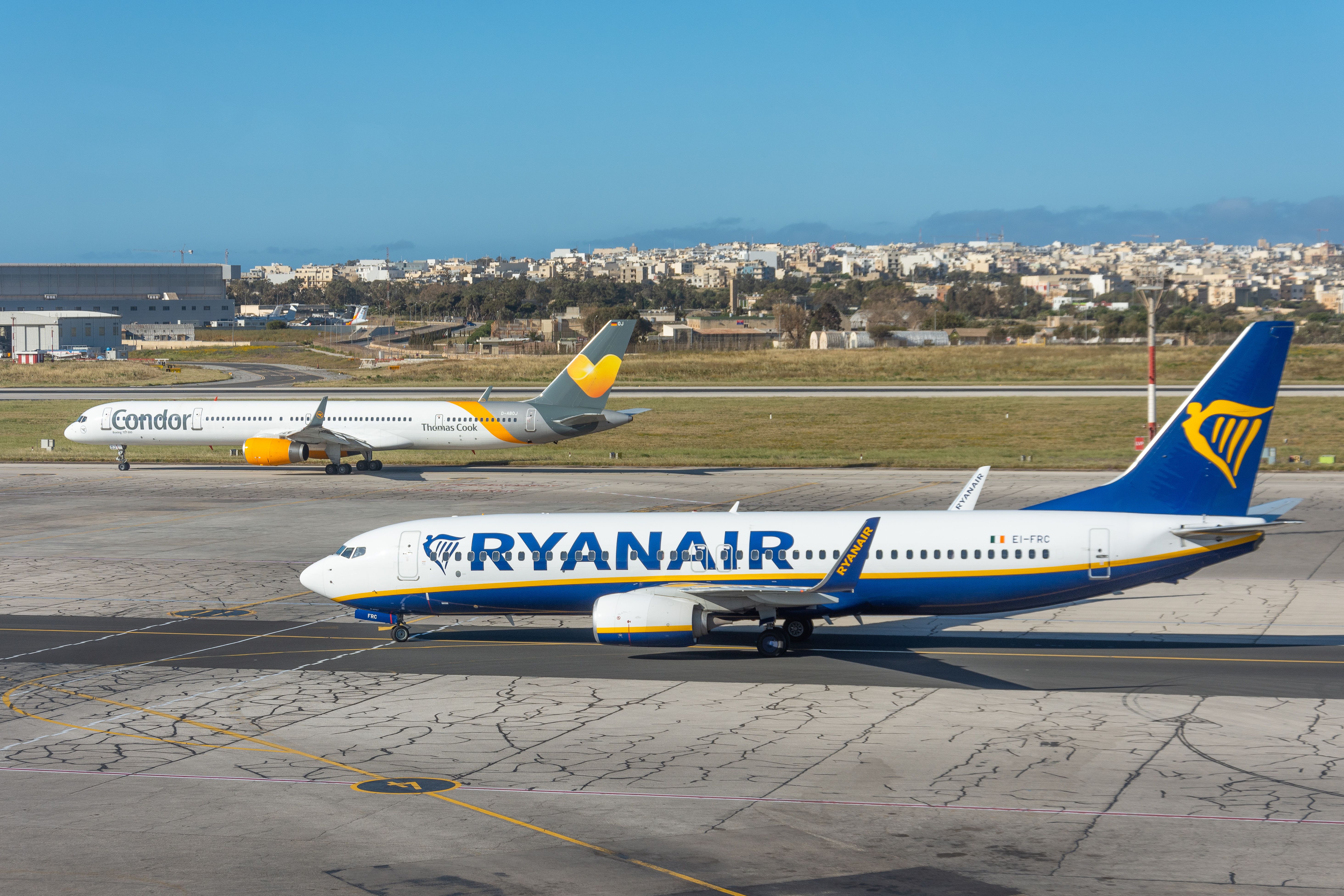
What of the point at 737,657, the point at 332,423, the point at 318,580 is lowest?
the point at 737,657

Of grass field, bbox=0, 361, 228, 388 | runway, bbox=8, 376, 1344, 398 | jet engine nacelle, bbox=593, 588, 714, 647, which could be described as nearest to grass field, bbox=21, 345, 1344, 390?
grass field, bbox=0, 361, 228, 388

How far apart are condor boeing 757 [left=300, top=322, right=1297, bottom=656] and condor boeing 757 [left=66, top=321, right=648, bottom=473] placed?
1426 inches

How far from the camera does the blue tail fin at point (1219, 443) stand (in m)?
30.5

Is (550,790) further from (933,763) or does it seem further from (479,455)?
(479,455)

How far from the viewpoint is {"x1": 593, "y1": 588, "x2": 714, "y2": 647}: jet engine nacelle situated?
96.5 ft

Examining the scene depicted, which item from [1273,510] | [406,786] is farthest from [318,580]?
[1273,510]

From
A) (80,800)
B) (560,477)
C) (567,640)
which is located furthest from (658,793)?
(560,477)

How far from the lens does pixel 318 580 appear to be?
110 feet

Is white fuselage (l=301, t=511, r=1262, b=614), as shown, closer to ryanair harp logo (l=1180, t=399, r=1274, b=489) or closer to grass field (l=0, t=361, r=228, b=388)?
ryanair harp logo (l=1180, t=399, r=1274, b=489)

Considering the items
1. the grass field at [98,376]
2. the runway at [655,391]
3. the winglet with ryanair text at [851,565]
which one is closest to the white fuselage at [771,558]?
the winglet with ryanair text at [851,565]

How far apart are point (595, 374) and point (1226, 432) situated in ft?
141

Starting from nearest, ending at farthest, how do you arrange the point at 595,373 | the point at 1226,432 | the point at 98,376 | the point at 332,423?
1. the point at 1226,432
2. the point at 595,373
3. the point at 332,423
4. the point at 98,376

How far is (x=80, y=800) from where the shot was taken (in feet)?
71.0

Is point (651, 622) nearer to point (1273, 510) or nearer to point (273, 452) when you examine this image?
point (1273, 510)
